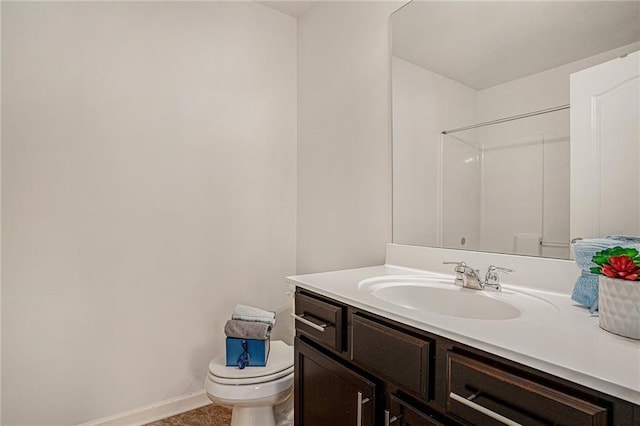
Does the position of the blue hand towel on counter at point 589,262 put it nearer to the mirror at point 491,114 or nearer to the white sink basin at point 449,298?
the white sink basin at point 449,298

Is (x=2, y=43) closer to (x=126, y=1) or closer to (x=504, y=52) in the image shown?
(x=126, y=1)

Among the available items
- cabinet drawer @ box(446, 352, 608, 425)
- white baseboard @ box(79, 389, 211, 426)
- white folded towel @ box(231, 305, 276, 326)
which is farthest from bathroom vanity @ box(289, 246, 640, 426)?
white baseboard @ box(79, 389, 211, 426)

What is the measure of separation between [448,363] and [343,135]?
145 centimetres

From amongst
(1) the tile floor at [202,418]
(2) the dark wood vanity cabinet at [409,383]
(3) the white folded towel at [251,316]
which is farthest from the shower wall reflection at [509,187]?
(1) the tile floor at [202,418]

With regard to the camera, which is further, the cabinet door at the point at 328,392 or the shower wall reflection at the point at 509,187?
the shower wall reflection at the point at 509,187

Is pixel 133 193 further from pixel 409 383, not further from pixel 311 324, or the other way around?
pixel 409 383

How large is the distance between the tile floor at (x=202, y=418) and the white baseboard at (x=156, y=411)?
3cm

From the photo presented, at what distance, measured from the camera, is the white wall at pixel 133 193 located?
1619mm

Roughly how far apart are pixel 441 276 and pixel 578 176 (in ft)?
1.92

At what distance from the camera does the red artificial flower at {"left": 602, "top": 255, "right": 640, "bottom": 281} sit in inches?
28.5

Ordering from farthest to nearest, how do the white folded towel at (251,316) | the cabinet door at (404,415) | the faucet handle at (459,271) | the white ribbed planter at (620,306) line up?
the white folded towel at (251,316) → the faucet handle at (459,271) → the cabinet door at (404,415) → the white ribbed planter at (620,306)

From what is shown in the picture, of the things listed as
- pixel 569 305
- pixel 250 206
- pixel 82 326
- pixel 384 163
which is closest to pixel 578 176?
pixel 569 305

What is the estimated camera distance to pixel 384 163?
1.78 metres

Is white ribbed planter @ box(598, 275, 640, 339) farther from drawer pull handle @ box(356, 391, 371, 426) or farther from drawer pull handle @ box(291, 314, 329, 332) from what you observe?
drawer pull handle @ box(291, 314, 329, 332)
